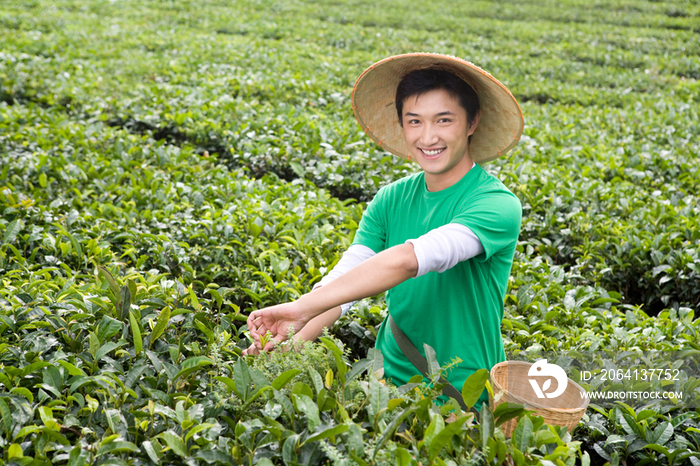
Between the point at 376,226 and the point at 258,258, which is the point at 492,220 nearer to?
the point at 376,226

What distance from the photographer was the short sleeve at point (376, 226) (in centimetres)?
210

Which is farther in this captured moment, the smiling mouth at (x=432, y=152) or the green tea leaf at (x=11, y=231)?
the green tea leaf at (x=11, y=231)

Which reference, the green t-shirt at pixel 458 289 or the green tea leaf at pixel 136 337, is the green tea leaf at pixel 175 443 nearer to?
Result: the green tea leaf at pixel 136 337

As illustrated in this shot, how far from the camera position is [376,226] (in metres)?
2.12

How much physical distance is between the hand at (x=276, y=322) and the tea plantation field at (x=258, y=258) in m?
0.07

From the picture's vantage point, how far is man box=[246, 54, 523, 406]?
161cm

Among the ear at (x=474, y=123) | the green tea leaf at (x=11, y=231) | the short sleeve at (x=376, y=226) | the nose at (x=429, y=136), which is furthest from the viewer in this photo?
the green tea leaf at (x=11, y=231)

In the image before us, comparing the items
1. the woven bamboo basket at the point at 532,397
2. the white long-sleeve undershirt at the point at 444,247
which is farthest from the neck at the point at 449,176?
the woven bamboo basket at the point at 532,397

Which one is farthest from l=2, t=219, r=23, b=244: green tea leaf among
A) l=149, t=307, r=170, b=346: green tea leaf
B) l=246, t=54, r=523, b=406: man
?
l=246, t=54, r=523, b=406: man

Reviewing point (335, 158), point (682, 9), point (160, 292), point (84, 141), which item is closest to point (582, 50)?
point (682, 9)

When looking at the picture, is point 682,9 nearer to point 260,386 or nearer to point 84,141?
point 84,141
